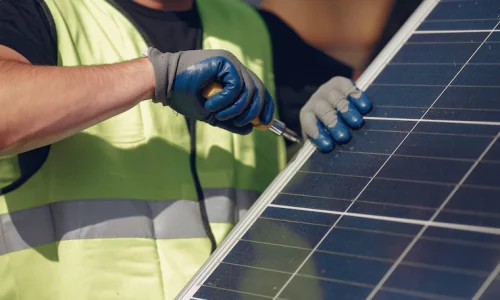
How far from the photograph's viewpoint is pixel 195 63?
203cm

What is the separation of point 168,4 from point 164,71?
69 cm

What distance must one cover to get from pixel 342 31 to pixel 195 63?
186 centimetres

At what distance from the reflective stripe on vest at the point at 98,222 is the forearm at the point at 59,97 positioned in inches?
12.1

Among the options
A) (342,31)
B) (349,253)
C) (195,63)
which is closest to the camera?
(349,253)

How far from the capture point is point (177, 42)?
2627 millimetres

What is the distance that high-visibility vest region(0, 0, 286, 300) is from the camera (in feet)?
7.38

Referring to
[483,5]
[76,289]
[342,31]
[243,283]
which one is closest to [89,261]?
[76,289]

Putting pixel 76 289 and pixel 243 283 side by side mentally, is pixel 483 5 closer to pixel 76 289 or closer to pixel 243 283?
pixel 243 283

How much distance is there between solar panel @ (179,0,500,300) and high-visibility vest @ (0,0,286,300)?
1.54 ft

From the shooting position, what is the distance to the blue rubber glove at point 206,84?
2.03 metres

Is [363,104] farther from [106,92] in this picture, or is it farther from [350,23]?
[350,23]

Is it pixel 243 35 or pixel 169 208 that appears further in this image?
pixel 243 35

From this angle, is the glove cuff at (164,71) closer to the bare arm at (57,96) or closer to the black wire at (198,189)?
the bare arm at (57,96)

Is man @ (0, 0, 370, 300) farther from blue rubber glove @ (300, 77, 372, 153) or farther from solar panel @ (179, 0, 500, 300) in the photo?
solar panel @ (179, 0, 500, 300)
